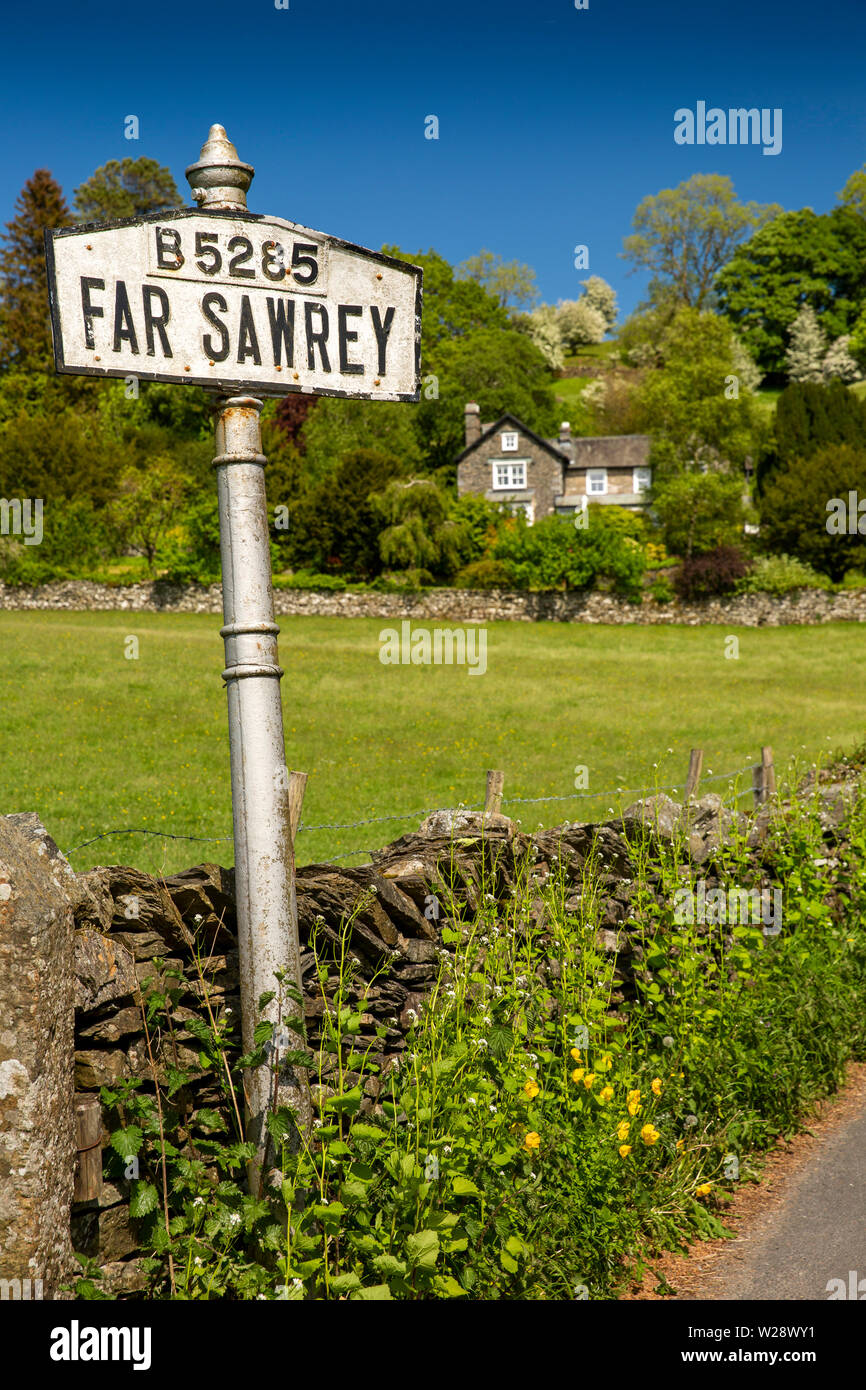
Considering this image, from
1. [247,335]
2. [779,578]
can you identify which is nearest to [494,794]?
[247,335]

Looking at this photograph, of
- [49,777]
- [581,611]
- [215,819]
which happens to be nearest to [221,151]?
[215,819]

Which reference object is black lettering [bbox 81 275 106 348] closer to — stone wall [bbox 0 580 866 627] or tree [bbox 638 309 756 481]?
stone wall [bbox 0 580 866 627]

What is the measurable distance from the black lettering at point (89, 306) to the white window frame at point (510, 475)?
193 ft

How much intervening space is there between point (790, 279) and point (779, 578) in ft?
198

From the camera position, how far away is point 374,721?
21594 mm

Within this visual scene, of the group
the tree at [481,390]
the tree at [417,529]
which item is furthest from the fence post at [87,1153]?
the tree at [481,390]

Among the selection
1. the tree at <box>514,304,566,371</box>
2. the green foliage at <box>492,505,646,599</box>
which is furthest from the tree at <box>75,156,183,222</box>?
the green foliage at <box>492,505,646,599</box>

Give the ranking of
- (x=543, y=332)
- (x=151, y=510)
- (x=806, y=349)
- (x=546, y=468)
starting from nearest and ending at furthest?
(x=151, y=510) < (x=546, y=468) < (x=806, y=349) < (x=543, y=332)

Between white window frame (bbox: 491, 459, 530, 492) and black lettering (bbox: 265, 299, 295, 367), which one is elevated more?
white window frame (bbox: 491, 459, 530, 492)

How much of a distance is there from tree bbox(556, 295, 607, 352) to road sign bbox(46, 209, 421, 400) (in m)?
116

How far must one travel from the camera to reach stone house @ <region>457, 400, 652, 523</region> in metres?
60.2

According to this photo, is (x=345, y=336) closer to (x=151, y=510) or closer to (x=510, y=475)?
(x=151, y=510)

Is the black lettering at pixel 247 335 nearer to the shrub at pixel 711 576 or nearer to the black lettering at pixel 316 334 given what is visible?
the black lettering at pixel 316 334
